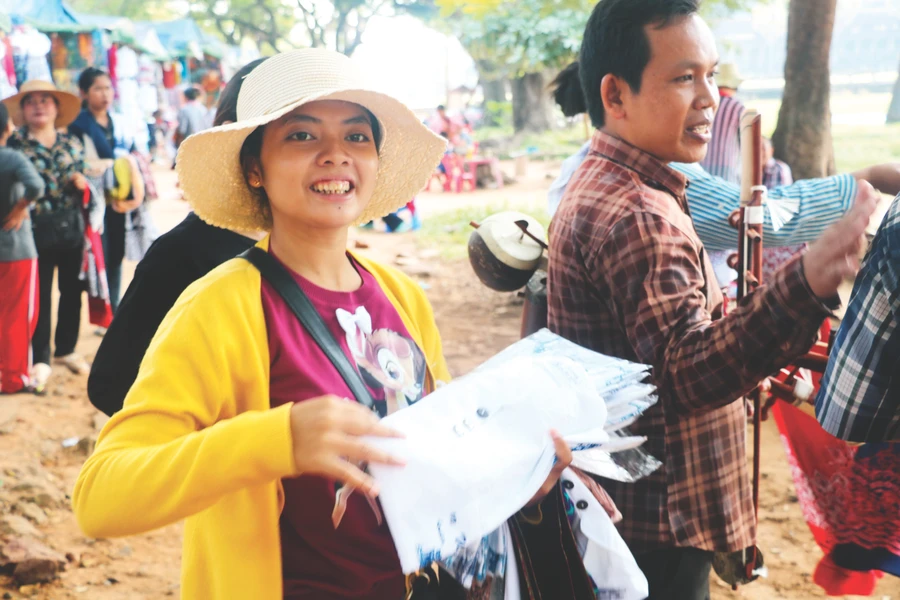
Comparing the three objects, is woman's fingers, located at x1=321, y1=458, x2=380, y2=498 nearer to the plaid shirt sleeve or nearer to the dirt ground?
the plaid shirt sleeve

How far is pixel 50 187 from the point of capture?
552 cm

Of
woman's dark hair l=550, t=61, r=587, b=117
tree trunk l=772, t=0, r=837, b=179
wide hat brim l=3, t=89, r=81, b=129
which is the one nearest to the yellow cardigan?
woman's dark hair l=550, t=61, r=587, b=117

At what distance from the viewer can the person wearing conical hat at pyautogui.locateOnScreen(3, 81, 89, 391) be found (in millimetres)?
5457

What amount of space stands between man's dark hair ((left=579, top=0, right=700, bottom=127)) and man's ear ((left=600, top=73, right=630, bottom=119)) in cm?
2

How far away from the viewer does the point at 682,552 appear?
1.73 m

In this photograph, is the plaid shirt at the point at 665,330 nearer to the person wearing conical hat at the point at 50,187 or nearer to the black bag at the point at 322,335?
the black bag at the point at 322,335

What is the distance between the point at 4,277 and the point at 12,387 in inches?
31.6

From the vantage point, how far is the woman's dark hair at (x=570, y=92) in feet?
8.35

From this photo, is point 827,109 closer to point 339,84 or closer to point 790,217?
point 790,217

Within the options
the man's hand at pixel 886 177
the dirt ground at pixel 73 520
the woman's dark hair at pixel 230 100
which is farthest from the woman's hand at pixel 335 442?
the dirt ground at pixel 73 520

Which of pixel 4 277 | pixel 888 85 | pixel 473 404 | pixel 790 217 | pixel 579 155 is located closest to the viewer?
pixel 473 404

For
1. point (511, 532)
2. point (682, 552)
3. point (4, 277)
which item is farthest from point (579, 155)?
point (4, 277)

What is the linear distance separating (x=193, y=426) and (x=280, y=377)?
0.17m

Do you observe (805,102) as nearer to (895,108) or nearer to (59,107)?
(59,107)
